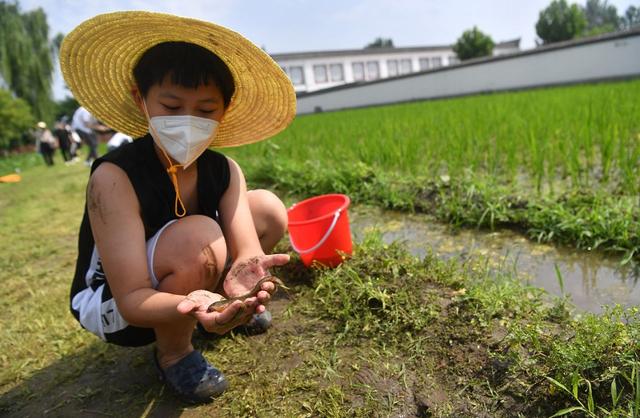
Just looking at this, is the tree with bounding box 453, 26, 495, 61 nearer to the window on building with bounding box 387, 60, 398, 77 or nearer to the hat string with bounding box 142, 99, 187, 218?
the window on building with bounding box 387, 60, 398, 77

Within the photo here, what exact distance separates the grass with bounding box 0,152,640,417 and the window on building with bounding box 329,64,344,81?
36222 mm

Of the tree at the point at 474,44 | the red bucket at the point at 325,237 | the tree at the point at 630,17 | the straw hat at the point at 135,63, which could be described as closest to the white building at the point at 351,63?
the tree at the point at 474,44

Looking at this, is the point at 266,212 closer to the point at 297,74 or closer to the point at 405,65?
the point at 297,74

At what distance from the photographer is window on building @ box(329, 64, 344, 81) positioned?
3606 centimetres

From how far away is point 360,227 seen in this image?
2393 millimetres

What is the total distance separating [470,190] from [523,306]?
3.49ft

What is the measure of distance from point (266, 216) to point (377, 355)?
60 cm

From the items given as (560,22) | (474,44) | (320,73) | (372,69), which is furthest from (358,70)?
(560,22)

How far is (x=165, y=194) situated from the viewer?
1.22 metres

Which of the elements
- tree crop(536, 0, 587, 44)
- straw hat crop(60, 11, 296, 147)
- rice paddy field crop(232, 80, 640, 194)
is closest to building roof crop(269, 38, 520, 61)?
tree crop(536, 0, 587, 44)

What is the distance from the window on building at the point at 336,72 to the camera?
3606 cm

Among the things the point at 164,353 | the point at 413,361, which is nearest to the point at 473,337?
the point at 413,361

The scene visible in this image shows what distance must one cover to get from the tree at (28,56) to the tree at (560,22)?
3256 cm

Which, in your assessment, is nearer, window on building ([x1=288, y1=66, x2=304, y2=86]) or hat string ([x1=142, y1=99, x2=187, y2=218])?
hat string ([x1=142, y1=99, x2=187, y2=218])
